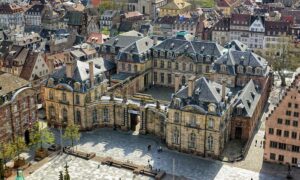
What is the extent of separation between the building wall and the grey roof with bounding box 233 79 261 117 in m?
11.3

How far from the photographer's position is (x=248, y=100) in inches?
4459

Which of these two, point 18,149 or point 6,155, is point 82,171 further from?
point 6,155

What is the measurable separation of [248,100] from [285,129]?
56.9ft

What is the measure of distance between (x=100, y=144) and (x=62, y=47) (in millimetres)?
73495

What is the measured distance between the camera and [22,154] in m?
105

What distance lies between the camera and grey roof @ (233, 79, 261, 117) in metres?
110

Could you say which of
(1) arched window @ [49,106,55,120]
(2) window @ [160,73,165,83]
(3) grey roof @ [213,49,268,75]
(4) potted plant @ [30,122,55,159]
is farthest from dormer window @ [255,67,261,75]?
(4) potted plant @ [30,122,55,159]

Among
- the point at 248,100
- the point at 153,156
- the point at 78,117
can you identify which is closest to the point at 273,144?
the point at 248,100

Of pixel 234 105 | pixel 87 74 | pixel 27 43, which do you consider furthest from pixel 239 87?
pixel 27 43

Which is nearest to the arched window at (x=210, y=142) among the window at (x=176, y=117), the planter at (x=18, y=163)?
the window at (x=176, y=117)

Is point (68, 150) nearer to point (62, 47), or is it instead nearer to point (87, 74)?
point (87, 74)

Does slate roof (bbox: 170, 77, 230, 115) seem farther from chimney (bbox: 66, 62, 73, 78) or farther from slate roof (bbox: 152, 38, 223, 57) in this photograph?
slate roof (bbox: 152, 38, 223, 57)

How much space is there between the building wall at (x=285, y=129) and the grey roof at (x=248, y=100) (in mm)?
11290

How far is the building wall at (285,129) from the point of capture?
9531 cm
